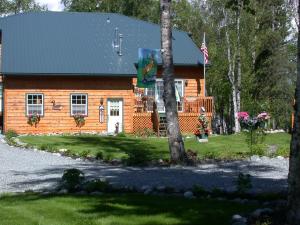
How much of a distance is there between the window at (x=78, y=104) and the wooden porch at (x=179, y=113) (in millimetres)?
2533

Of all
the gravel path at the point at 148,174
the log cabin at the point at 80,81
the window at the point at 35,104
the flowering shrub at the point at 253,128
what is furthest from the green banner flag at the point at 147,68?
the gravel path at the point at 148,174

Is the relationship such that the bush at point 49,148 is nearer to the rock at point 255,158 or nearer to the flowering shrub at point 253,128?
the flowering shrub at point 253,128

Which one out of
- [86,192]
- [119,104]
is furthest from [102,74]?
[86,192]

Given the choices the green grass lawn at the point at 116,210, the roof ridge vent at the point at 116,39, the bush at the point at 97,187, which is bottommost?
the green grass lawn at the point at 116,210

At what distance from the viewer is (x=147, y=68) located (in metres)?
29.9

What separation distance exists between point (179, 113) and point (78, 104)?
5.06m

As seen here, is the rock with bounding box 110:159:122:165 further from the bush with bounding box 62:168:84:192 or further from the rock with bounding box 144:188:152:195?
the rock with bounding box 144:188:152:195

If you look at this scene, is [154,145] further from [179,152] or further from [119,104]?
[119,104]

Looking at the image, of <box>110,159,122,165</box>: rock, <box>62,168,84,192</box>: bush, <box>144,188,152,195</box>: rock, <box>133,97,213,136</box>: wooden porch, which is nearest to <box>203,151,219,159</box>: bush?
<box>110,159,122,165</box>: rock

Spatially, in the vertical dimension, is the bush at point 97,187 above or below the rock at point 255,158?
below

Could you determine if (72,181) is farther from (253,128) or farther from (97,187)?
(253,128)

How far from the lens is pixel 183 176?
12.6m

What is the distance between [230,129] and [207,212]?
37108 mm

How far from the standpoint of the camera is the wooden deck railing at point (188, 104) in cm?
3114
